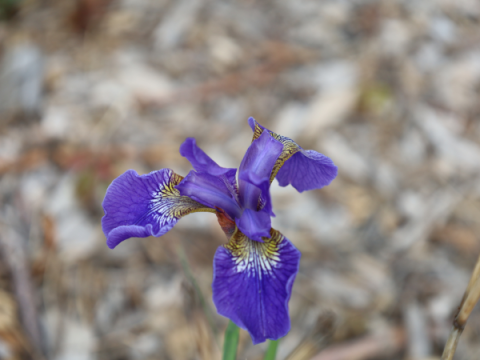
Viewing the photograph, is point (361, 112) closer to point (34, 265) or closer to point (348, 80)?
point (348, 80)

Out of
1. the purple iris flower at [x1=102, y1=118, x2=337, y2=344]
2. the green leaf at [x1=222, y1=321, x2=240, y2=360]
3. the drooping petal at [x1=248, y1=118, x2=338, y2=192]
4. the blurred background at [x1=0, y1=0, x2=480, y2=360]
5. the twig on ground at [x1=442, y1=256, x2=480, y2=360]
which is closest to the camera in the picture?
the twig on ground at [x1=442, y1=256, x2=480, y2=360]

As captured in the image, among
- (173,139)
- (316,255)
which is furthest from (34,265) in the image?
(316,255)

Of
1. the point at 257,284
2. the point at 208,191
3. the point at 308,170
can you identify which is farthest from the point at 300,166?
the point at 257,284

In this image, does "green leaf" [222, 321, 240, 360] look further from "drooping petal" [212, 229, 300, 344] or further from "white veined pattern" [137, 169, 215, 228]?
"white veined pattern" [137, 169, 215, 228]

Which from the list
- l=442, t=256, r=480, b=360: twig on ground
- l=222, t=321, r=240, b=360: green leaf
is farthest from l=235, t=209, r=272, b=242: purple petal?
l=442, t=256, r=480, b=360: twig on ground

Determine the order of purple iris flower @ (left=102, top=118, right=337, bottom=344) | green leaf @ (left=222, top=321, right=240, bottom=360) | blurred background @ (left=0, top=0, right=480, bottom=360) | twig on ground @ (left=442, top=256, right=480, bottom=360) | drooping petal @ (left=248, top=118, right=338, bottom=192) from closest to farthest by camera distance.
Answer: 1. twig on ground @ (left=442, top=256, right=480, bottom=360)
2. purple iris flower @ (left=102, top=118, right=337, bottom=344)
3. green leaf @ (left=222, top=321, right=240, bottom=360)
4. drooping petal @ (left=248, top=118, right=338, bottom=192)
5. blurred background @ (left=0, top=0, right=480, bottom=360)

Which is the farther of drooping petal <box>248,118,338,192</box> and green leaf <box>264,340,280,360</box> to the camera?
drooping petal <box>248,118,338,192</box>

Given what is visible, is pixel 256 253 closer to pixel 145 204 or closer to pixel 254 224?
pixel 254 224
